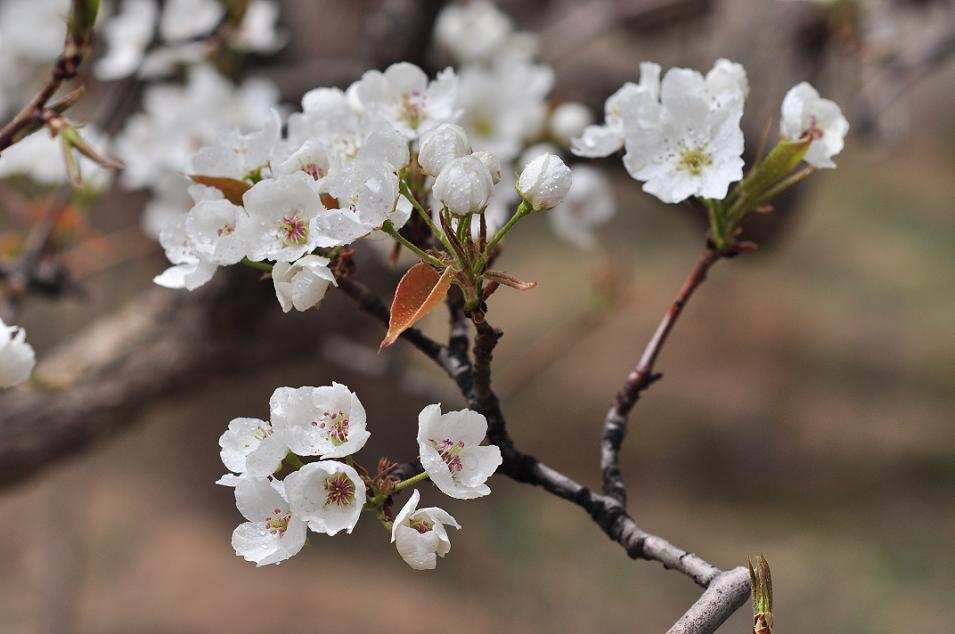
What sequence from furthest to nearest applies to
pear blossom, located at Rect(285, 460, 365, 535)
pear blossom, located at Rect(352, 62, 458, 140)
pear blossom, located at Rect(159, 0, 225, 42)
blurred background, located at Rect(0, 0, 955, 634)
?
blurred background, located at Rect(0, 0, 955, 634) → pear blossom, located at Rect(159, 0, 225, 42) → pear blossom, located at Rect(352, 62, 458, 140) → pear blossom, located at Rect(285, 460, 365, 535)


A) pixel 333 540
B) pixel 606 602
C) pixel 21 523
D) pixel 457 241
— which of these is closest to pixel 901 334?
pixel 606 602

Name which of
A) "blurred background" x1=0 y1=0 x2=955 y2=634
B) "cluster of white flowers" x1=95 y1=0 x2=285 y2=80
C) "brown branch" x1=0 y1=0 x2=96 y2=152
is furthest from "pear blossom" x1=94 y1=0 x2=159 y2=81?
"brown branch" x1=0 y1=0 x2=96 y2=152

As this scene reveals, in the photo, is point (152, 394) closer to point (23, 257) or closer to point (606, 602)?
point (23, 257)

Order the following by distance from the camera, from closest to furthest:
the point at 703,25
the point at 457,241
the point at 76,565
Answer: the point at 457,241 → the point at 703,25 → the point at 76,565

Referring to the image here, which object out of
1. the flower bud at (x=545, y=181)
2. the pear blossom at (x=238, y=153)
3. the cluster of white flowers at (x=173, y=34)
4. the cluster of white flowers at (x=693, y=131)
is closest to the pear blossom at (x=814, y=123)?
the cluster of white flowers at (x=693, y=131)

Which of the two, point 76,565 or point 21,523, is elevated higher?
point 76,565

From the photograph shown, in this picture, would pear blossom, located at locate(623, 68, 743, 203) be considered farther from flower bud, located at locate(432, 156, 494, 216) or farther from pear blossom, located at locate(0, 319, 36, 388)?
pear blossom, located at locate(0, 319, 36, 388)
